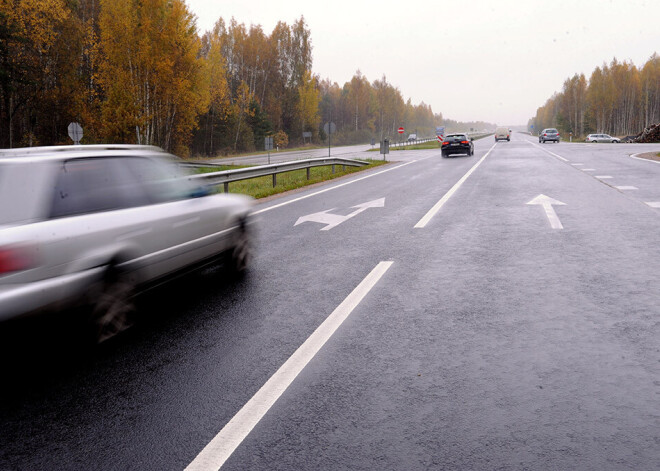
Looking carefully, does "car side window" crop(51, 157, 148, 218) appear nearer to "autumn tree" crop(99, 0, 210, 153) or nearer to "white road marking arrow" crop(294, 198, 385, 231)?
"white road marking arrow" crop(294, 198, 385, 231)

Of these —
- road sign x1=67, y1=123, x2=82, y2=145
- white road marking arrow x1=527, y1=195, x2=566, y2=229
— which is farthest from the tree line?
white road marking arrow x1=527, y1=195, x2=566, y2=229

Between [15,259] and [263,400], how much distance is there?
1904 mm

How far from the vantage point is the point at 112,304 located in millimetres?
4402

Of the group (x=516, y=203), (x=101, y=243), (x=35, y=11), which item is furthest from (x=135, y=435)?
(x=35, y=11)

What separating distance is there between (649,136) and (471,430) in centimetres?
6453

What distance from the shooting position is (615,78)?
126m

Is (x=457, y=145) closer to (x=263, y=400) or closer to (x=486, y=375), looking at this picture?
(x=486, y=375)

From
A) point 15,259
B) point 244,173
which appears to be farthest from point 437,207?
point 15,259

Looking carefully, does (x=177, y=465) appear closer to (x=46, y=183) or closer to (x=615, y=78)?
(x=46, y=183)

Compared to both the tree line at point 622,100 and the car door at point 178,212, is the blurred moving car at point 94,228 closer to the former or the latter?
the car door at point 178,212

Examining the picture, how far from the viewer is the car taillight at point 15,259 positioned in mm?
3586

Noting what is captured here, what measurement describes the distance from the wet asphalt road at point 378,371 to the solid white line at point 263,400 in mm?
53

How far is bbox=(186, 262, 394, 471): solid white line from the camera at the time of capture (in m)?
2.74

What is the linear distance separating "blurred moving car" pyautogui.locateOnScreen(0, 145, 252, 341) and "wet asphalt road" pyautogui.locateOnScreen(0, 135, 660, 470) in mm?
286
